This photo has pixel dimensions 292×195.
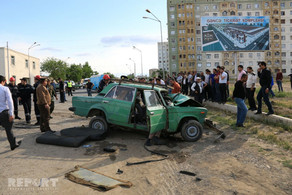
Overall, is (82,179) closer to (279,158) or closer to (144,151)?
(144,151)

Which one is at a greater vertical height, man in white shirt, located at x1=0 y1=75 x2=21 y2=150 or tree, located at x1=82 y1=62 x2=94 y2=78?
tree, located at x1=82 y1=62 x2=94 y2=78

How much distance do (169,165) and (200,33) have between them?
7617 centimetres

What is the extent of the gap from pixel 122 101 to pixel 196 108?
7.12 ft

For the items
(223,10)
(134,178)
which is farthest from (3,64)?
(223,10)

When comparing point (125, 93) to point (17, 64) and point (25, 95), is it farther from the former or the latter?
point (17, 64)

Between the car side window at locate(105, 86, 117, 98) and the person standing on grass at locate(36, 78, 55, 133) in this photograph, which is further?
the person standing on grass at locate(36, 78, 55, 133)

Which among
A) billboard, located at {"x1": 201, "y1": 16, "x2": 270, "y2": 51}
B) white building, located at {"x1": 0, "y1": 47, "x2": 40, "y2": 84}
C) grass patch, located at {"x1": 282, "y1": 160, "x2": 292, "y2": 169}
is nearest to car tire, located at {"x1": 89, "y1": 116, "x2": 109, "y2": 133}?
grass patch, located at {"x1": 282, "y1": 160, "x2": 292, "y2": 169}

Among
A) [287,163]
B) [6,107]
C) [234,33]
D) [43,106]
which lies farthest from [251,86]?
[234,33]

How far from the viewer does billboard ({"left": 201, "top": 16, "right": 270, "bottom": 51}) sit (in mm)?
29812

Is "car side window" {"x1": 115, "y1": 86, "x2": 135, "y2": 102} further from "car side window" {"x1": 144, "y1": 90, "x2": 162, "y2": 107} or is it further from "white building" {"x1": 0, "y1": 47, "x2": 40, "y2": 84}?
"white building" {"x1": 0, "y1": 47, "x2": 40, "y2": 84}

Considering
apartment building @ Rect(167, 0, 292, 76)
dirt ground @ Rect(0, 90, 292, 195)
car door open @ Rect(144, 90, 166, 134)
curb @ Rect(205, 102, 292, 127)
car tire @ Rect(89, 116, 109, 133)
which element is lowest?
dirt ground @ Rect(0, 90, 292, 195)

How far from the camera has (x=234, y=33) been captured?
1184 inches

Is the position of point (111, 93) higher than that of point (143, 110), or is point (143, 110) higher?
point (111, 93)

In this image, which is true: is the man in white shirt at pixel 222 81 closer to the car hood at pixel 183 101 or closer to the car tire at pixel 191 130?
the car hood at pixel 183 101
